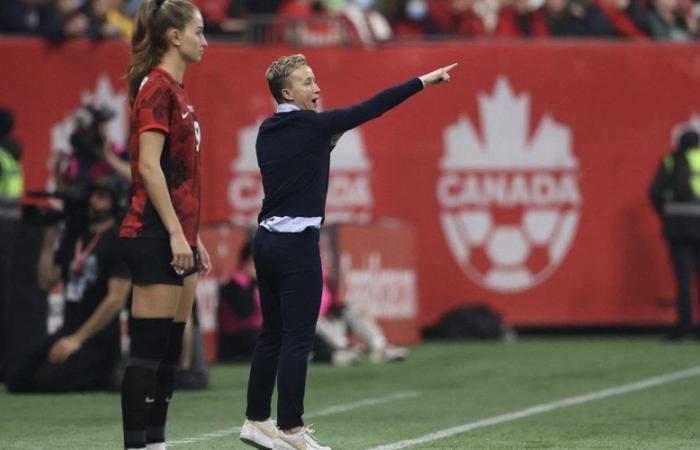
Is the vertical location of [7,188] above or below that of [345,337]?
above

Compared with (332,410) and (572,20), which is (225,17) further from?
(332,410)

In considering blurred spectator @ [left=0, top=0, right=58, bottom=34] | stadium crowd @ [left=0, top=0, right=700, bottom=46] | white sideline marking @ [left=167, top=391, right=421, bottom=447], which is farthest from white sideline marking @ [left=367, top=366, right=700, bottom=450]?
blurred spectator @ [left=0, top=0, right=58, bottom=34]

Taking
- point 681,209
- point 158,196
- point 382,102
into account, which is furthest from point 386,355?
point 158,196

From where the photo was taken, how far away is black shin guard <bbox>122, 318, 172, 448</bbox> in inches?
298

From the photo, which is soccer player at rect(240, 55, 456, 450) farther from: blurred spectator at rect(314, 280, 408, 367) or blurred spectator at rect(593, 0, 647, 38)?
blurred spectator at rect(593, 0, 647, 38)

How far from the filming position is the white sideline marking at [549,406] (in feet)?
31.1

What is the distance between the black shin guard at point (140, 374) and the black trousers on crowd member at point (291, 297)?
922 millimetres

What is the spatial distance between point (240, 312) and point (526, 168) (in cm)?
419

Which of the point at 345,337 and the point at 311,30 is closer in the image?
the point at 345,337

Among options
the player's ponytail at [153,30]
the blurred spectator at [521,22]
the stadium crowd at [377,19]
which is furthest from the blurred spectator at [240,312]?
the player's ponytail at [153,30]

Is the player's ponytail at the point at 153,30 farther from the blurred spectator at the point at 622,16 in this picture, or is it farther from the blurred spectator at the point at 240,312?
the blurred spectator at the point at 622,16

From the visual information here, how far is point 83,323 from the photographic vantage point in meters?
12.4

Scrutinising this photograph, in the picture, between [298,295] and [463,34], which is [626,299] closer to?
[463,34]

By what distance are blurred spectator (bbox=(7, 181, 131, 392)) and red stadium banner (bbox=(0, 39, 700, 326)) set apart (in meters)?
5.58
